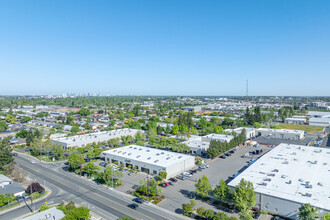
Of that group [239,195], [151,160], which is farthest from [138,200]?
[239,195]

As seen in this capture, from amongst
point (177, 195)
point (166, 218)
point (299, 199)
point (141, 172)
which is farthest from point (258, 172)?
point (141, 172)

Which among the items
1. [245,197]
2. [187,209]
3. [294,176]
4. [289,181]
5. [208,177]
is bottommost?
[208,177]

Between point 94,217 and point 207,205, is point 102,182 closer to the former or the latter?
point 94,217

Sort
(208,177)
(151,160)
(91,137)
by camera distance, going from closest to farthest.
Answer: (208,177) < (151,160) < (91,137)

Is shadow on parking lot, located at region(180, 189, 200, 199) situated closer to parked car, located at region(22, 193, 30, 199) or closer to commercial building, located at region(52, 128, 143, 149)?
parked car, located at region(22, 193, 30, 199)

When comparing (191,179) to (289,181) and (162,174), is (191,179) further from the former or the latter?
(289,181)

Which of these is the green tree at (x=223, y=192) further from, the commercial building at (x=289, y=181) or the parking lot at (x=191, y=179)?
the parking lot at (x=191, y=179)

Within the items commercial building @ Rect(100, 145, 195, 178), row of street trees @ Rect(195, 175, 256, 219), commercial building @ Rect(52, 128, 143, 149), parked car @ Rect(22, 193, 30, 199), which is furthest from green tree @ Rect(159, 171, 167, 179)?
commercial building @ Rect(52, 128, 143, 149)

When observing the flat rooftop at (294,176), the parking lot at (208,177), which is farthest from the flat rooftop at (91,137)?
the flat rooftop at (294,176)
